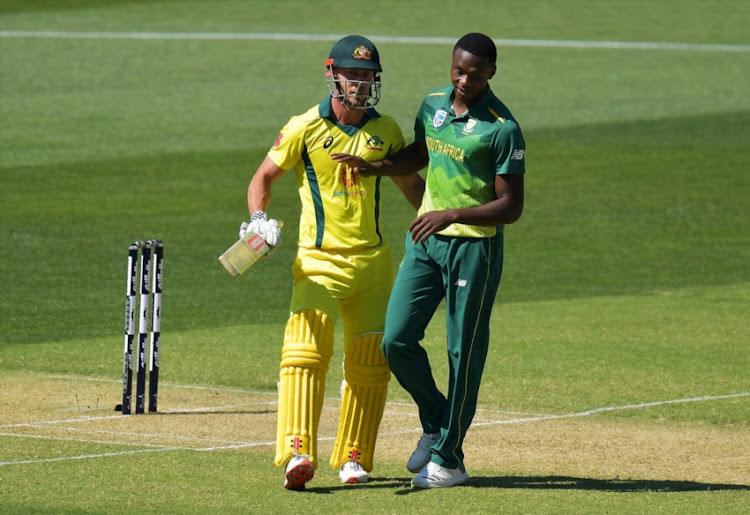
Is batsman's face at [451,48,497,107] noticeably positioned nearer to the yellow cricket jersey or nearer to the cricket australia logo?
the cricket australia logo

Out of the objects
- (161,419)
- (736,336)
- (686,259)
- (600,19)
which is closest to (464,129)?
(161,419)

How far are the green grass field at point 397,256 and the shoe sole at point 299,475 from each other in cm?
6

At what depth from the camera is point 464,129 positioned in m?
7.72

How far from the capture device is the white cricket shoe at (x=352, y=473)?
26.1ft

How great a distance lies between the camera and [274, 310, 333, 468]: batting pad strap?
7.79 meters

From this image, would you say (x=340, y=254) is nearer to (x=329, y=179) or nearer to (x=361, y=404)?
(x=329, y=179)

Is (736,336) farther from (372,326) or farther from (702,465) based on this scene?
(372,326)

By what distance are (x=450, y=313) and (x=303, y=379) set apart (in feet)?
2.80

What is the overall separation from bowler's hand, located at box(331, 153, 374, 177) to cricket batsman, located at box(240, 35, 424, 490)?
57mm

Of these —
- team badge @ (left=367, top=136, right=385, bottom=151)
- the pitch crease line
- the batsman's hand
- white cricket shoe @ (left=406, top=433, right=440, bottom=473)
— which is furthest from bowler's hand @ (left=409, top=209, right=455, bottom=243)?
the pitch crease line

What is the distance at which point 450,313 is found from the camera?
25.7 feet

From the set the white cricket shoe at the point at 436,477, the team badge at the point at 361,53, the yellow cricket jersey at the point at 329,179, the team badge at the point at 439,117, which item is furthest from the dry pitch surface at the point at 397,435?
the team badge at the point at 361,53

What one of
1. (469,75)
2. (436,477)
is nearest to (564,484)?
(436,477)

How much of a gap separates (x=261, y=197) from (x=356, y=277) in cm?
67
